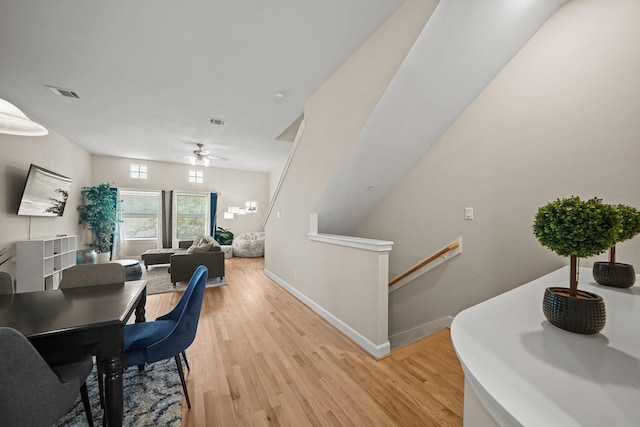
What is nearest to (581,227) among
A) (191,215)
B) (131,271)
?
(131,271)

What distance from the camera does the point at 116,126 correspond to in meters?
4.30

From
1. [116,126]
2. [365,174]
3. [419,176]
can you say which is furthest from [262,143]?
[419,176]

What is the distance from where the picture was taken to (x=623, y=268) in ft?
3.97

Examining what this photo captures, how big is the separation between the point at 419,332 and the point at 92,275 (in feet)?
11.4

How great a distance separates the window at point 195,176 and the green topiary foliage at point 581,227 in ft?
27.3

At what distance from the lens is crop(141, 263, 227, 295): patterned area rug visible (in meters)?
3.97

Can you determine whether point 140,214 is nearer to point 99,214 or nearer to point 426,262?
point 99,214

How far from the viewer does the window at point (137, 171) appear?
6669mm

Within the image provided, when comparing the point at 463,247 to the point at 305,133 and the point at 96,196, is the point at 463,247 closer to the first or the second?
the point at 305,133

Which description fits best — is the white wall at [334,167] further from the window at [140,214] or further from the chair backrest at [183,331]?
the window at [140,214]

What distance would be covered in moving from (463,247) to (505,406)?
2.51 meters

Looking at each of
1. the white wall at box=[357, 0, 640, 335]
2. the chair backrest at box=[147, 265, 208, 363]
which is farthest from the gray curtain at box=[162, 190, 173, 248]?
the white wall at box=[357, 0, 640, 335]

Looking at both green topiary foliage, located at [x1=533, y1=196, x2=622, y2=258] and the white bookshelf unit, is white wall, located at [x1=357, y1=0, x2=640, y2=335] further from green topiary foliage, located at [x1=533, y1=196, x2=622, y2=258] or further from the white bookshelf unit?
the white bookshelf unit

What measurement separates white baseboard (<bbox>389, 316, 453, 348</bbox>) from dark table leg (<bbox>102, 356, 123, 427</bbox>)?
2833 millimetres
